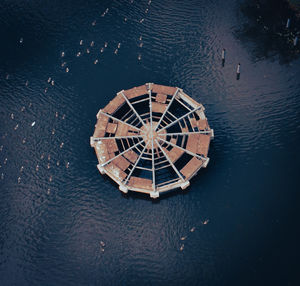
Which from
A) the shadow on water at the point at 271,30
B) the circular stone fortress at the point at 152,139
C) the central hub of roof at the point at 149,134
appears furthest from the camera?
the shadow on water at the point at 271,30

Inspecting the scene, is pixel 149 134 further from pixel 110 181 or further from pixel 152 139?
pixel 110 181

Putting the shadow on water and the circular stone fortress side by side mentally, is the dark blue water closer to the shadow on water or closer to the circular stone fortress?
the shadow on water

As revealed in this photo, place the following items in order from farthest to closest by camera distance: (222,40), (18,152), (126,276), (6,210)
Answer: (222,40), (18,152), (6,210), (126,276)

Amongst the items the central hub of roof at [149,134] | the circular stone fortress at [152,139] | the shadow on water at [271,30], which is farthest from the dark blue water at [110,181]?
the central hub of roof at [149,134]

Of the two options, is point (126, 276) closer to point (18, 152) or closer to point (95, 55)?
point (18, 152)

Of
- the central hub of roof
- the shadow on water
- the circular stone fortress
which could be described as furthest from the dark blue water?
the central hub of roof

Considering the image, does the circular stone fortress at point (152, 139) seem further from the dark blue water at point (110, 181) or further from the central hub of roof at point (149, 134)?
the dark blue water at point (110, 181)

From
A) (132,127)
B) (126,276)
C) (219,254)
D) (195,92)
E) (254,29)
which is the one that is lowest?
(126,276)

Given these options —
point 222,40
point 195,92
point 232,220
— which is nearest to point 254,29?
point 222,40
